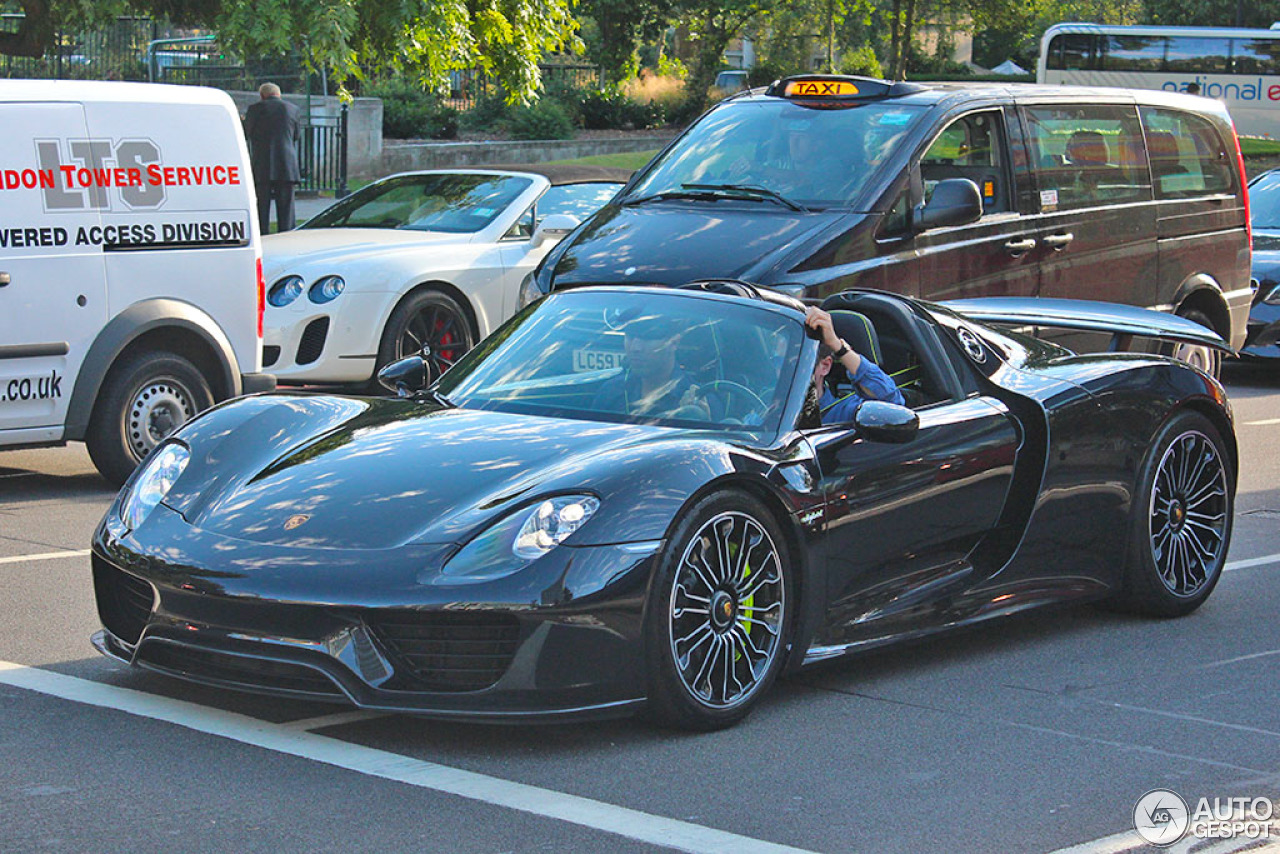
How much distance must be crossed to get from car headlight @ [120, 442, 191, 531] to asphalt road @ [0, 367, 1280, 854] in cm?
52

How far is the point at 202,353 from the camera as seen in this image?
391 inches

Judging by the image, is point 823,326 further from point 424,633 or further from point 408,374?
point 424,633

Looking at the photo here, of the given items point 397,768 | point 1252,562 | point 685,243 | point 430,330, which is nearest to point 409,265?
point 430,330

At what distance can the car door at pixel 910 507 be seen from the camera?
5672 millimetres

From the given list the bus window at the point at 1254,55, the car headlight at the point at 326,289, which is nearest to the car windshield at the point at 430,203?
the car headlight at the point at 326,289

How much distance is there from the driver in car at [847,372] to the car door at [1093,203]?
4635 millimetres

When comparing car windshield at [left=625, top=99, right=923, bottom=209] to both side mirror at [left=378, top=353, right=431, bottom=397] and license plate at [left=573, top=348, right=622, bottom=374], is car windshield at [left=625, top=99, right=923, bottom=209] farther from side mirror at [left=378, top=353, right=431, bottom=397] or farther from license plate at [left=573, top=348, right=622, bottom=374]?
license plate at [left=573, top=348, right=622, bottom=374]

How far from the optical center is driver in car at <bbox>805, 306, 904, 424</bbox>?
6.05m

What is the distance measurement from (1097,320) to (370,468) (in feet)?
12.5

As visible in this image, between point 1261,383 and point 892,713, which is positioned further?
point 1261,383

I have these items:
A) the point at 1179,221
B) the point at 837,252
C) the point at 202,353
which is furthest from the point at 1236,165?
the point at 202,353

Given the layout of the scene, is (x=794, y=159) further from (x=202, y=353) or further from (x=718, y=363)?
(x=718, y=363)

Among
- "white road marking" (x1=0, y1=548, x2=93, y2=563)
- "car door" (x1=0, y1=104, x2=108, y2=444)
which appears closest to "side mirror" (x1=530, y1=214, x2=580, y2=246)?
"car door" (x1=0, y1=104, x2=108, y2=444)

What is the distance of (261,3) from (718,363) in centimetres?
1189
